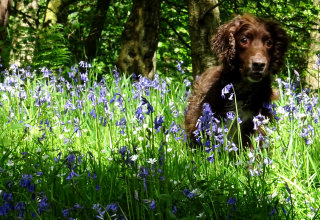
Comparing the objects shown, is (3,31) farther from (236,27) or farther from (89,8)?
(236,27)

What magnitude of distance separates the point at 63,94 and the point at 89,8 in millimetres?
3697

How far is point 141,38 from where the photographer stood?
621cm

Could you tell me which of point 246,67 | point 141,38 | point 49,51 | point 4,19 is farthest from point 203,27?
point 4,19

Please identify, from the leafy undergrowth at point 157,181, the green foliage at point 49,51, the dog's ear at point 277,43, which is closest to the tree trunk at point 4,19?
the green foliage at point 49,51

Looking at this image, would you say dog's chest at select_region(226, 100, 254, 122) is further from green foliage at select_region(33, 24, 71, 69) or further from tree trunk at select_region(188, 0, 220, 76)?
green foliage at select_region(33, 24, 71, 69)

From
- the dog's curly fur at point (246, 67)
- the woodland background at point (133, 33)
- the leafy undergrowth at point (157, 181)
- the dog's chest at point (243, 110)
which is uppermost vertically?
the woodland background at point (133, 33)

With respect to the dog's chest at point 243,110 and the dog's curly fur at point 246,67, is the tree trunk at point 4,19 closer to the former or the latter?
the dog's curly fur at point 246,67

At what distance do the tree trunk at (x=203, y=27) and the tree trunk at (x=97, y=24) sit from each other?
3.18 metres

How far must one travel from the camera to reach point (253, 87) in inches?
145

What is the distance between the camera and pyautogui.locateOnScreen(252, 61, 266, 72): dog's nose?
3392mm

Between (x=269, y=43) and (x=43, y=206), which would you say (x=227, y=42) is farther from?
(x=43, y=206)

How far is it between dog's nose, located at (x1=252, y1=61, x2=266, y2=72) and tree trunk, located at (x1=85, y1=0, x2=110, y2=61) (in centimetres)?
511

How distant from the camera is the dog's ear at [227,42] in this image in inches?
145

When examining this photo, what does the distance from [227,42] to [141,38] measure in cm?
262
